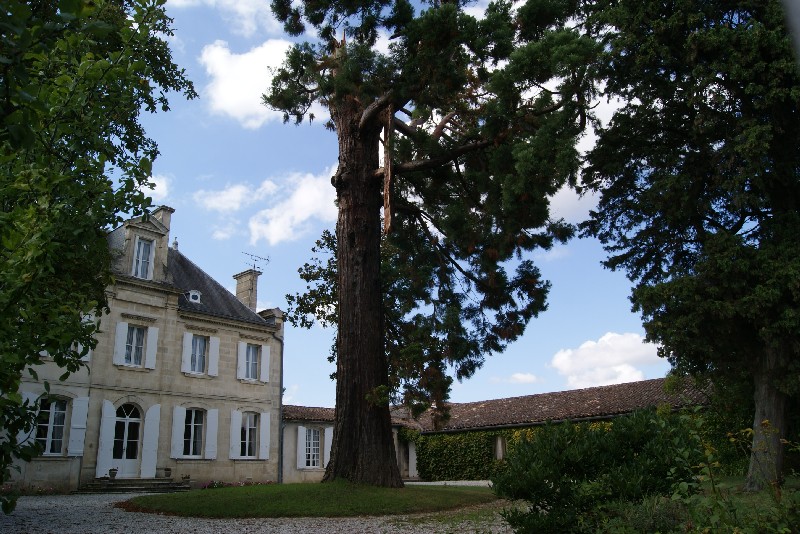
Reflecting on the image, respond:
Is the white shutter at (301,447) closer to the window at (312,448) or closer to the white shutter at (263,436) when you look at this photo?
the window at (312,448)

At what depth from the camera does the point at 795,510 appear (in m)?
3.40

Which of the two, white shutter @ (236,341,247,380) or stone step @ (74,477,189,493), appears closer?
stone step @ (74,477,189,493)

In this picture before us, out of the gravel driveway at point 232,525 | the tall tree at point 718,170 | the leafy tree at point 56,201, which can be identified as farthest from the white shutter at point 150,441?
the leafy tree at point 56,201

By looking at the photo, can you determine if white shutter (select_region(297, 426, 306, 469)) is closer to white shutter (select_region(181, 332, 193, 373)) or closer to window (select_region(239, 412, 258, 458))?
window (select_region(239, 412, 258, 458))

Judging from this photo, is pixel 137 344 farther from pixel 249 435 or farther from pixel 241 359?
pixel 249 435

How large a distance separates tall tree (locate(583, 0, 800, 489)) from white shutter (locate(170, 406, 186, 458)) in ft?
47.0

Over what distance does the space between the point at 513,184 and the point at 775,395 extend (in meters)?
8.04

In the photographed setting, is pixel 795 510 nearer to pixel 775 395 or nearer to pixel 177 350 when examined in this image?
pixel 775 395

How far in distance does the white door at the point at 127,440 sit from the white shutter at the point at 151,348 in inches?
54.0

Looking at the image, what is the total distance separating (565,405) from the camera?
24.2m

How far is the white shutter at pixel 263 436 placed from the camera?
2188 cm

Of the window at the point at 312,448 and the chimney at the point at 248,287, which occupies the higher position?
the chimney at the point at 248,287

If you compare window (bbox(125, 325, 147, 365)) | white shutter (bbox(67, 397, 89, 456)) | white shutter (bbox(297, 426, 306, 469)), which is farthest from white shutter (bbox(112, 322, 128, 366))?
white shutter (bbox(297, 426, 306, 469))

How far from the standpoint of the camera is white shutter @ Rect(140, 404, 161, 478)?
60.9 ft
